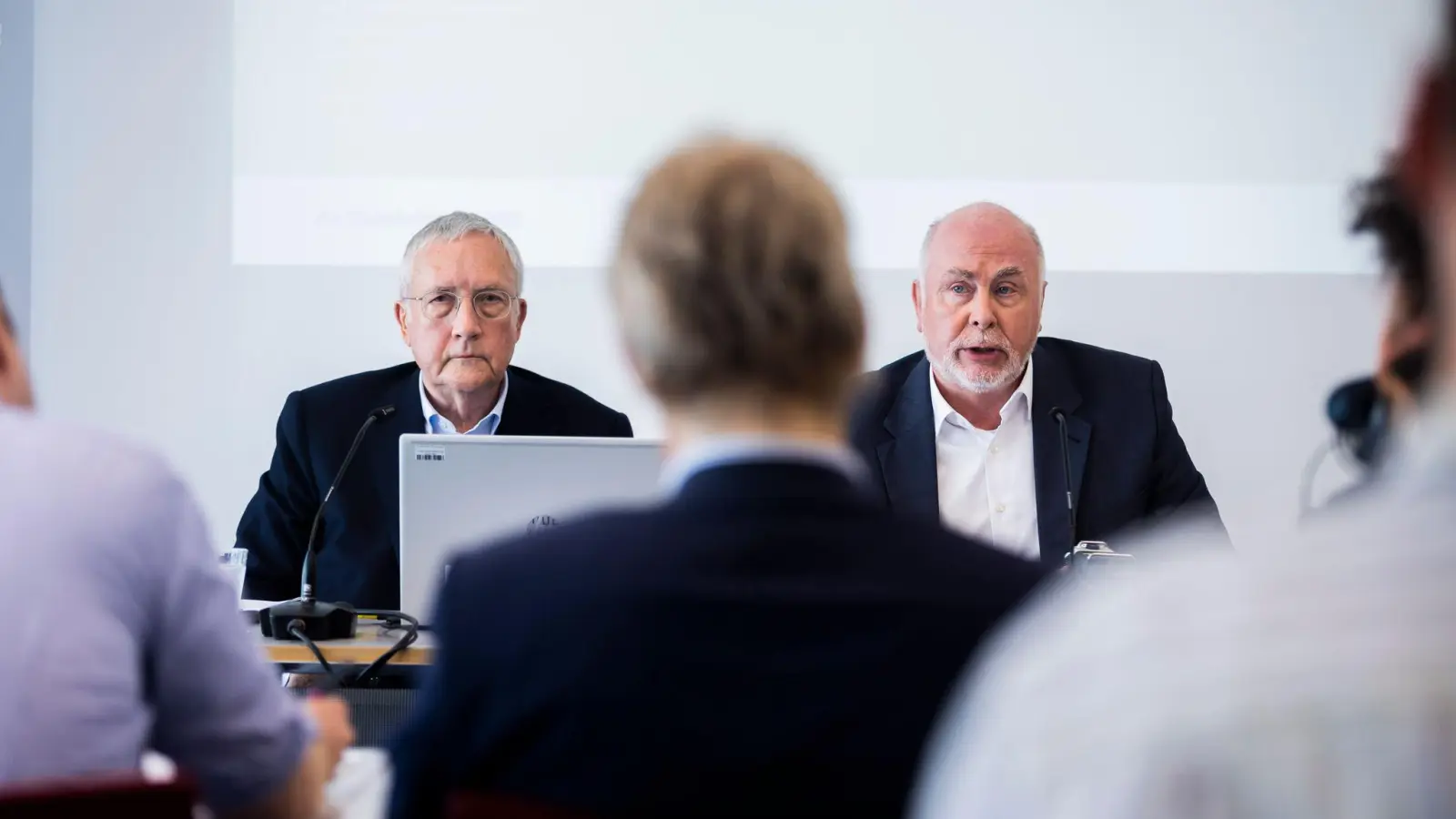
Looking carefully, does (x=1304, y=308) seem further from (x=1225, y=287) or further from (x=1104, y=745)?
(x=1104, y=745)

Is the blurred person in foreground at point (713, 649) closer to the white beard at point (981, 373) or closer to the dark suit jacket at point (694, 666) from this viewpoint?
the dark suit jacket at point (694, 666)

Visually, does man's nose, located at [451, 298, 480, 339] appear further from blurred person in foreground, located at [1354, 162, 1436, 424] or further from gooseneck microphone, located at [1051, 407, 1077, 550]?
blurred person in foreground, located at [1354, 162, 1436, 424]

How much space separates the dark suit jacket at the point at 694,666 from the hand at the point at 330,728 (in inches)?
17.2

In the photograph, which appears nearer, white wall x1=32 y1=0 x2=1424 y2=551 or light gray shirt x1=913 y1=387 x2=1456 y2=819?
light gray shirt x1=913 y1=387 x2=1456 y2=819

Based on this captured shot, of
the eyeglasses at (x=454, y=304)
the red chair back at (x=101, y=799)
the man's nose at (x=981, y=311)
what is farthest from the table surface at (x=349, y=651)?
the man's nose at (x=981, y=311)

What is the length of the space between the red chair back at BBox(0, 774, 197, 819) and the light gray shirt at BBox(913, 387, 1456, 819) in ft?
2.17

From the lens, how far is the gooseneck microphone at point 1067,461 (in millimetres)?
2725

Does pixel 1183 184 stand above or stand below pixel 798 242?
above

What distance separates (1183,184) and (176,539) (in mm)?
3330

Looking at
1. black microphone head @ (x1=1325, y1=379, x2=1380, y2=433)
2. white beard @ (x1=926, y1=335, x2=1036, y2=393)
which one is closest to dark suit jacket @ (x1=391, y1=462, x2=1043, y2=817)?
black microphone head @ (x1=1325, y1=379, x2=1380, y2=433)

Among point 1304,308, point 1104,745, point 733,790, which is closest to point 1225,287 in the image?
point 1304,308

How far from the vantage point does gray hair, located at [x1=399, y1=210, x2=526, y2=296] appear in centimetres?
324

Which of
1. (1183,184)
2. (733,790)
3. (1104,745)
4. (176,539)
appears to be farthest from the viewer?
(1183,184)

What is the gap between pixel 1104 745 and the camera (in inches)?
16.9
